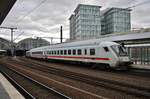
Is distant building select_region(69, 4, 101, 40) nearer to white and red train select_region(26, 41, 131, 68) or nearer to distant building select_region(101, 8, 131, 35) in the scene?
distant building select_region(101, 8, 131, 35)

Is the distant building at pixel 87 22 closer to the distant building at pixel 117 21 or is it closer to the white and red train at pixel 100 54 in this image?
the distant building at pixel 117 21

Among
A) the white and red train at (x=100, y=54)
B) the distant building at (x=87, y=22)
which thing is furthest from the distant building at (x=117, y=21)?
the white and red train at (x=100, y=54)

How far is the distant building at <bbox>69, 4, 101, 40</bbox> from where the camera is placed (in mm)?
77750

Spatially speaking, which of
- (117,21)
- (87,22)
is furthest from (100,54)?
(87,22)

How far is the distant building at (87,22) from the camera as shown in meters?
77.8

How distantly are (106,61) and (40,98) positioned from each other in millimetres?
11924

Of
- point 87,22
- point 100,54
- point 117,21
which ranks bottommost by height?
point 100,54

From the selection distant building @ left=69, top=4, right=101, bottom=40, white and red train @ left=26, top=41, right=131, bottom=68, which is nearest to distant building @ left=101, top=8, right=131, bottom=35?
distant building @ left=69, top=4, right=101, bottom=40

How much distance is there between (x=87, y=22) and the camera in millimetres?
78500

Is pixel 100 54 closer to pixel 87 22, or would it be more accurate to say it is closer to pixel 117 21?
pixel 117 21

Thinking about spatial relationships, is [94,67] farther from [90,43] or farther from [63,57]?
[63,57]

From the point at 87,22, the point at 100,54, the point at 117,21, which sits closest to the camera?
the point at 100,54

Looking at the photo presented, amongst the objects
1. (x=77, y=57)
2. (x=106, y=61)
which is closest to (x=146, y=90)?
(x=106, y=61)

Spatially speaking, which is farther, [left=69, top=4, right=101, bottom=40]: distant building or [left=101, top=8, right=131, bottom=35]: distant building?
[left=69, top=4, right=101, bottom=40]: distant building
